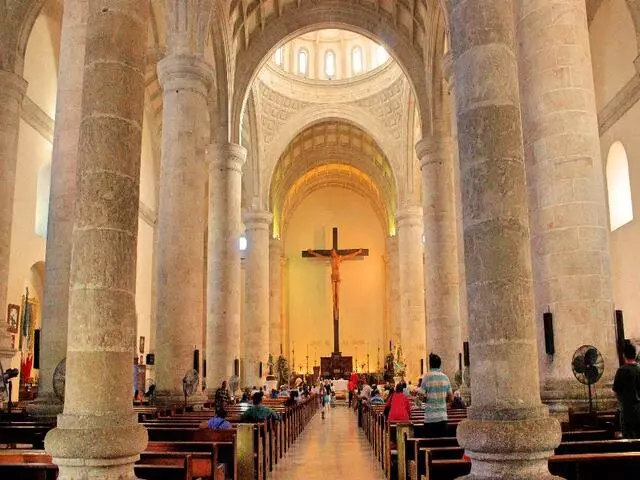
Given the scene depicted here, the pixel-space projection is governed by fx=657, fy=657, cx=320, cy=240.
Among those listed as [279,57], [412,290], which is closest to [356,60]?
[279,57]

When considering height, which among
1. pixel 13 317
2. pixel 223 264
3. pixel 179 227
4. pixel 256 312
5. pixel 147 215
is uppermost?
pixel 147 215

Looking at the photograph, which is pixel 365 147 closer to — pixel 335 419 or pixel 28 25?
pixel 335 419

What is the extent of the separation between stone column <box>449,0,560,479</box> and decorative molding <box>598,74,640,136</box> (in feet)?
38.2

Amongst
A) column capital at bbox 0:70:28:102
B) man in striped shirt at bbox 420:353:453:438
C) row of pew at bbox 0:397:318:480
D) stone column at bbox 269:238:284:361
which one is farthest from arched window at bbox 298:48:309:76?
man in striped shirt at bbox 420:353:453:438

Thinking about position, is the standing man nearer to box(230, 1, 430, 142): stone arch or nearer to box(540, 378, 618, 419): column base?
box(540, 378, 618, 419): column base

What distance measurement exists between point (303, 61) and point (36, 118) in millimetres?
18434

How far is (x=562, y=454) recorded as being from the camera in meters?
6.32

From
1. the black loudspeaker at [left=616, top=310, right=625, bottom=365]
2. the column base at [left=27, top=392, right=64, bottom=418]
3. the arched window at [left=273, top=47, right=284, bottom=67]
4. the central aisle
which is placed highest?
the arched window at [left=273, top=47, right=284, bottom=67]

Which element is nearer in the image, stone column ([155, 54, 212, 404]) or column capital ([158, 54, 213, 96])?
stone column ([155, 54, 212, 404])

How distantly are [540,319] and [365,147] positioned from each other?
2939 cm

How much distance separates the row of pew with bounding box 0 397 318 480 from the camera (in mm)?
6180

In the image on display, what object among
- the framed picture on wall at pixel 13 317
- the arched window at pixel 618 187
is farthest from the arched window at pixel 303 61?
the framed picture on wall at pixel 13 317

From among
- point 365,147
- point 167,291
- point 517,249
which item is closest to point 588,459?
point 517,249

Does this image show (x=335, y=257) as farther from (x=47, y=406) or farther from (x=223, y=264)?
(x=47, y=406)
